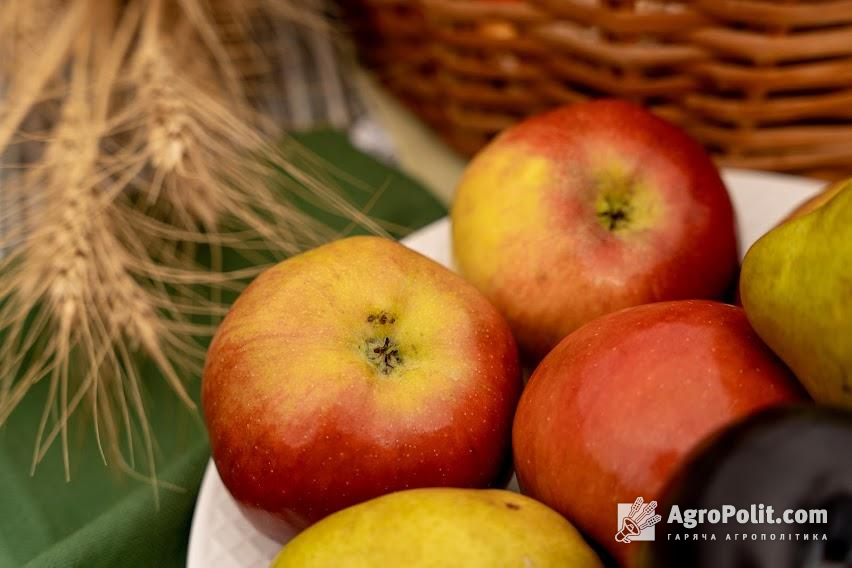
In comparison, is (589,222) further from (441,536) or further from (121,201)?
(121,201)

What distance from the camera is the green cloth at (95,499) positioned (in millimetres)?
554

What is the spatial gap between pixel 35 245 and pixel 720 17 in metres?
0.46

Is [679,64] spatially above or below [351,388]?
above

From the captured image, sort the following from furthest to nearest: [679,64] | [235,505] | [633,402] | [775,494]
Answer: [679,64] < [235,505] < [633,402] < [775,494]

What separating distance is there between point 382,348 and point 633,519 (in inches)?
5.5

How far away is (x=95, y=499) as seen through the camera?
1.95 feet

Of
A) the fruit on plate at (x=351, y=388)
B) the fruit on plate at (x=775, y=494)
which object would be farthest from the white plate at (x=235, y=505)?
the fruit on plate at (x=775, y=494)

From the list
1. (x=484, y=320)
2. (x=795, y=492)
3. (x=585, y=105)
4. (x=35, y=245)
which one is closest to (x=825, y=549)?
(x=795, y=492)

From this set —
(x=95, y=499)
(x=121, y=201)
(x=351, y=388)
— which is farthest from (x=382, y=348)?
(x=121, y=201)

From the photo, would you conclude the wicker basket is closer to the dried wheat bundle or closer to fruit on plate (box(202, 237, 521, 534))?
the dried wheat bundle

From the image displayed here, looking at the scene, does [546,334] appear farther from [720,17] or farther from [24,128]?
[24,128]

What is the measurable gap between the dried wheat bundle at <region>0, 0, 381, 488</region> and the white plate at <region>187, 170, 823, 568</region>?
2.1 inches

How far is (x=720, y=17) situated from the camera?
62 centimetres

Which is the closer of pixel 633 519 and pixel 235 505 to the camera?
pixel 633 519
